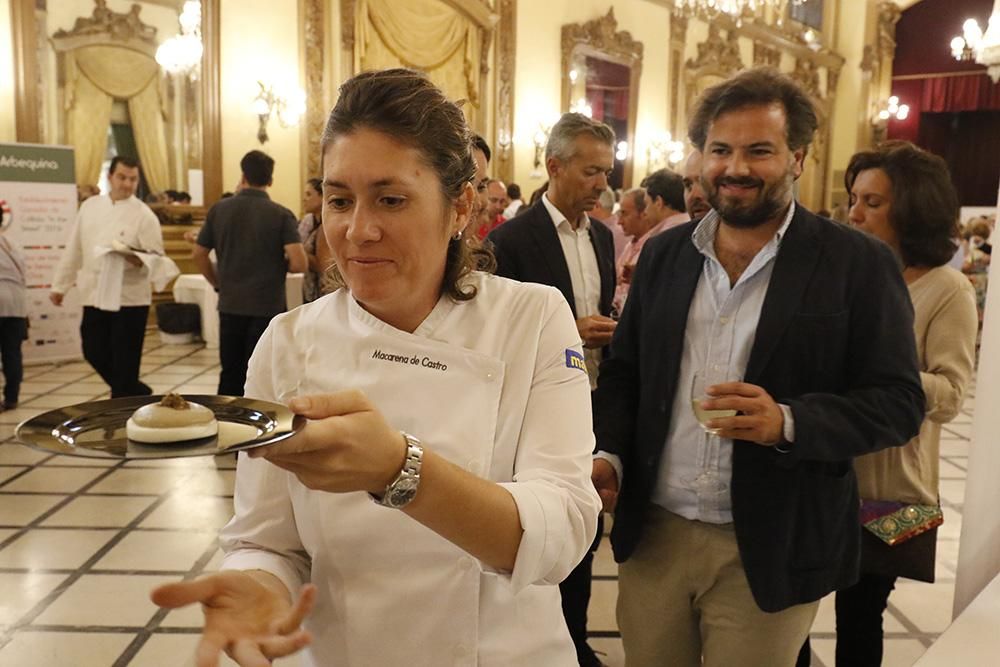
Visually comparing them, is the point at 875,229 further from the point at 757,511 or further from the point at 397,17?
the point at 397,17

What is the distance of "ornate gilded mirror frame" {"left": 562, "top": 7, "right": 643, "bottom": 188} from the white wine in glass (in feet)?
38.5

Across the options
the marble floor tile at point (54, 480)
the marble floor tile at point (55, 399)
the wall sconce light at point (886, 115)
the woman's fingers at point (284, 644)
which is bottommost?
the marble floor tile at point (55, 399)

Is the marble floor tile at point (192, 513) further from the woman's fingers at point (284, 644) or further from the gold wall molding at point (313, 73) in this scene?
the gold wall molding at point (313, 73)

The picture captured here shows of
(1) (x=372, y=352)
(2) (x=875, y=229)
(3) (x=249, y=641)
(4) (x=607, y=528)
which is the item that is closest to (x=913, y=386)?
(2) (x=875, y=229)

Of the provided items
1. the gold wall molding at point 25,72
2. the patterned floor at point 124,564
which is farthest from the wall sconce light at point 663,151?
the patterned floor at point 124,564

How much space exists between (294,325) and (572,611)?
175 centimetres

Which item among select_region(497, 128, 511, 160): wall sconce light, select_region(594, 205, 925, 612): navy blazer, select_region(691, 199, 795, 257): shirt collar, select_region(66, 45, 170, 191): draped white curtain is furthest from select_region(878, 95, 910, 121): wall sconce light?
select_region(594, 205, 925, 612): navy blazer

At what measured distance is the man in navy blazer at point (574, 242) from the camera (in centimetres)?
274

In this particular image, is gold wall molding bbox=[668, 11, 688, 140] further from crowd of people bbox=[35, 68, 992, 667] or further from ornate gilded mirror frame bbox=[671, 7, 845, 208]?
crowd of people bbox=[35, 68, 992, 667]

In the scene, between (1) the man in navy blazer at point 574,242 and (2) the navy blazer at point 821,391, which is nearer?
(2) the navy blazer at point 821,391

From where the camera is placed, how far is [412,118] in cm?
115

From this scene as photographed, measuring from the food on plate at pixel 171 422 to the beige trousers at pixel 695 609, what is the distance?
1135mm

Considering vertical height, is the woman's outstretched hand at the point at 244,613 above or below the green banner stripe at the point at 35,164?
below

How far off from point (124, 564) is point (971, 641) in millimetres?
3108
